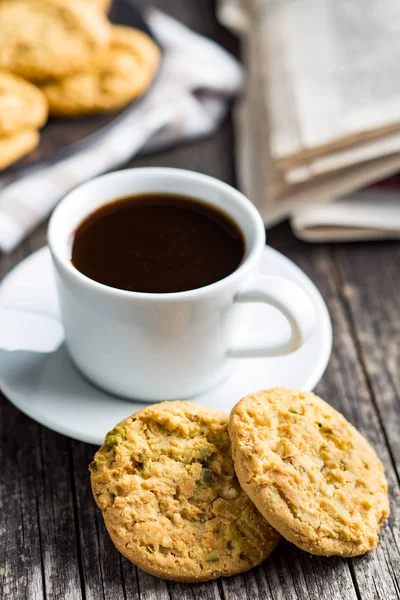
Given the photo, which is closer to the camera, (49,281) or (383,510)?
(383,510)

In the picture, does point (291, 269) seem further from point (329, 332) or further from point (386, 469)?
point (386, 469)

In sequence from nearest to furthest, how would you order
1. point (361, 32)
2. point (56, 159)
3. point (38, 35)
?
point (56, 159)
point (38, 35)
point (361, 32)

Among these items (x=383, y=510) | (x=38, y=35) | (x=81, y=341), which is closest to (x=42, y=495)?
(x=81, y=341)

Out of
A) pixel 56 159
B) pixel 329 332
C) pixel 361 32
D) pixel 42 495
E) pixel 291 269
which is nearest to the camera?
pixel 42 495

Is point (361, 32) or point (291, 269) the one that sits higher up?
point (361, 32)

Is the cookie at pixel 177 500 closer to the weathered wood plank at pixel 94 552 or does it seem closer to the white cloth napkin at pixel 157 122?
the weathered wood plank at pixel 94 552

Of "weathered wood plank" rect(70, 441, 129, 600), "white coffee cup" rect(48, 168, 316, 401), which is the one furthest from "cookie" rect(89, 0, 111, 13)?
"weathered wood plank" rect(70, 441, 129, 600)

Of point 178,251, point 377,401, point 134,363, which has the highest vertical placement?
point 178,251

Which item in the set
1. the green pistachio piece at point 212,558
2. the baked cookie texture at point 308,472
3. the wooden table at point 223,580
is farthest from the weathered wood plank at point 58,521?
the baked cookie texture at point 308,472
